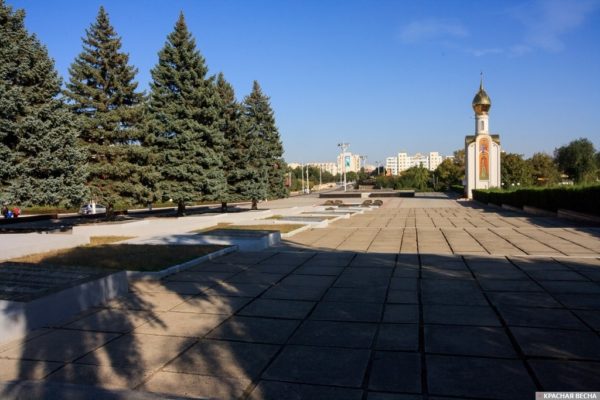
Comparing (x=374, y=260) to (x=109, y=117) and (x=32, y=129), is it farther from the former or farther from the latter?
(x=109, y=117)

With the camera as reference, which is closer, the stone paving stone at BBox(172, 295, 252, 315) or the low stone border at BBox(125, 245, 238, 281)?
the stone paving stone at BBox(172, 295, 252, 315)

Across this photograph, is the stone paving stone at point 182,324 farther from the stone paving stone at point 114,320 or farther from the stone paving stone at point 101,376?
the stone paving stone at point 101,376

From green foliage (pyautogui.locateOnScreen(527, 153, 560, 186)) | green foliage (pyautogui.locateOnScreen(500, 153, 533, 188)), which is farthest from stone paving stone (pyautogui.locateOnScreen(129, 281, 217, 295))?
green foliage (pyautogui.locateOnScreen(527, 153, 560, 186))

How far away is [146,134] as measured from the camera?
21797 millimetres

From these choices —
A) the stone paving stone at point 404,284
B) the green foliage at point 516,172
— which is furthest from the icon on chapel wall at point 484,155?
the stone paving stone at point 404,284

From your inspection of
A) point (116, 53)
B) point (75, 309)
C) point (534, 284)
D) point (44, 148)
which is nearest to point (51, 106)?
point (44, 148)

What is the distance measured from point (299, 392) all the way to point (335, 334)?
4.68 feet

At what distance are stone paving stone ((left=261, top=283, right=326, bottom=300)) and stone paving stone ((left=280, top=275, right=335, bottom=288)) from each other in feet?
0.61

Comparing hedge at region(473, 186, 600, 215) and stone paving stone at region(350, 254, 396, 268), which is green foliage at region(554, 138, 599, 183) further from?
stone paving stone at region(350, 254, 396, 268)

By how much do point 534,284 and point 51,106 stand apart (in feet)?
56.2

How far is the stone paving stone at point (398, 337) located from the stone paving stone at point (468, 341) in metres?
0.13

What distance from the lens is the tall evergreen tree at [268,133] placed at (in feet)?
117

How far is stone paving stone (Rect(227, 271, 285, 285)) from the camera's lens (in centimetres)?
786

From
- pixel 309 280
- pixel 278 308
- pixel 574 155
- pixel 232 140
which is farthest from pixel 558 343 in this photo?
pixel 574 155
